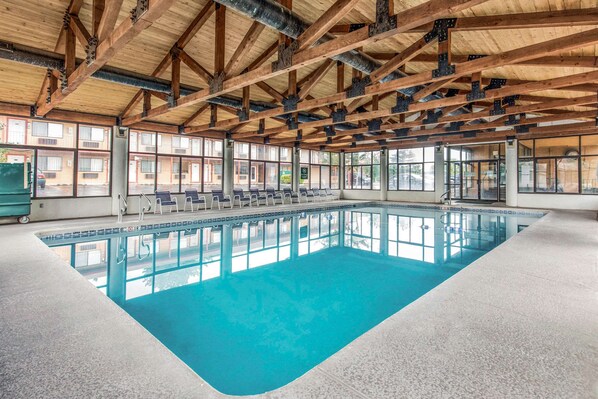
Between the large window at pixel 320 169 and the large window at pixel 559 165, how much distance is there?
8.55 m

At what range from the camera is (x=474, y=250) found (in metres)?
6.13

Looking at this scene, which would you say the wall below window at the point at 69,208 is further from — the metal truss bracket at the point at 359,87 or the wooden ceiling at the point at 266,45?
the metal truss bracket at the point at 359,87

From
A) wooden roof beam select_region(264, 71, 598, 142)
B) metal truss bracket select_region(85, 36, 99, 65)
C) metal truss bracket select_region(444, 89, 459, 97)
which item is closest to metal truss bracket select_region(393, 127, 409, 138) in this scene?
wooden roof beam select_region(264, 71, 598, 142)

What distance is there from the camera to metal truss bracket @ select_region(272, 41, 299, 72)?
418cm

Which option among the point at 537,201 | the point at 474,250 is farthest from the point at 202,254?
the point at 537,201

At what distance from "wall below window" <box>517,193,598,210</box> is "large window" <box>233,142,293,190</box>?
9.80 m

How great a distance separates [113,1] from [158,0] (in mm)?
971

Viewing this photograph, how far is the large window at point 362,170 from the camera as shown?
54.0ft

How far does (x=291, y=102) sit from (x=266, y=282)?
3.93m

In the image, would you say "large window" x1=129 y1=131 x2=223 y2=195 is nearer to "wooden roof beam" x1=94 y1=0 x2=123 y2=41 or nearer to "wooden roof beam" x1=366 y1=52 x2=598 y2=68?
"wooden roof beam" x1=94 y1=0 x2=123 y2=41

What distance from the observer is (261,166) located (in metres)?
13.9

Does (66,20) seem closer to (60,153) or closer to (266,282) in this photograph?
(60,153)

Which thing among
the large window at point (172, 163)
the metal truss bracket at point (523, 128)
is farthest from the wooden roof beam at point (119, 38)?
the metal truss bracket at point (523, 128)

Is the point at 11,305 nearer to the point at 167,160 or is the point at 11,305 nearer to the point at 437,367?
the point at 437,367
